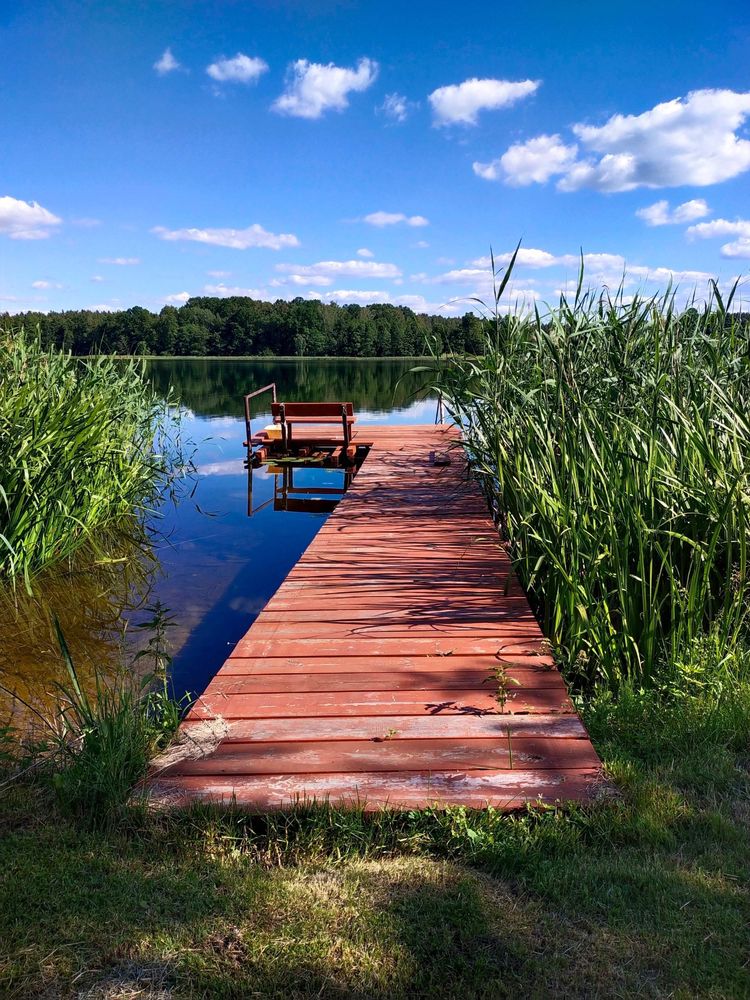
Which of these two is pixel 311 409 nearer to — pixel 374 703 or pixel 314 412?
pixel 314 412

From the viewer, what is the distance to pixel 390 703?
8.43 feet

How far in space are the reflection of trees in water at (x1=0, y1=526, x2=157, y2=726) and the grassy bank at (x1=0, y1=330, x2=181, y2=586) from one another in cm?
18

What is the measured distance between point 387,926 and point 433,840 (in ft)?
1.13

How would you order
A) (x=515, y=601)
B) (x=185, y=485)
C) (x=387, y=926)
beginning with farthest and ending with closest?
(x=185, y=485) < (x=515, y=601) < (x=387, y=926)

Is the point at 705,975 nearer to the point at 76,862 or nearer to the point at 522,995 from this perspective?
the point at 522,995

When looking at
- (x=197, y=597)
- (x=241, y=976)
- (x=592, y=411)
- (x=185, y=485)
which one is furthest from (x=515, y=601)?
(x=185, y=485)

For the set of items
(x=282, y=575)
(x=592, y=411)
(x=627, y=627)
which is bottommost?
(x=282, y=575)

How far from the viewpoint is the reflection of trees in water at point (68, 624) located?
4.00 m

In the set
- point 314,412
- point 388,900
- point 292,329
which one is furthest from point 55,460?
point 292,329

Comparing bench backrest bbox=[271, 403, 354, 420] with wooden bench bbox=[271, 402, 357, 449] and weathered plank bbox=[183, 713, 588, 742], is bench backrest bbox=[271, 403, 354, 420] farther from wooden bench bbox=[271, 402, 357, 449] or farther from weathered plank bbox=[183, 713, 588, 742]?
weathered plank bbox=[183, 713, 588, 742]

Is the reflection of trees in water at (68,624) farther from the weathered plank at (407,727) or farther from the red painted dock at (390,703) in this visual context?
the weathered plank at (407,727)

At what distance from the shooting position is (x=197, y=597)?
581 cm

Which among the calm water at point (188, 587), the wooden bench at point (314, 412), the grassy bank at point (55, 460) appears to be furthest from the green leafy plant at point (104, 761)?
the wooden bench at point (314, 412)

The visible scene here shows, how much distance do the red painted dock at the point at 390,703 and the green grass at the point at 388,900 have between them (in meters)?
0.11
